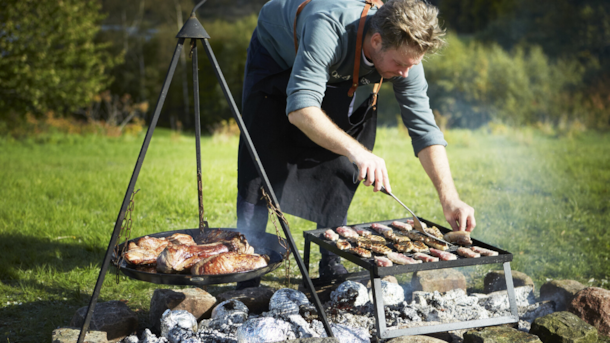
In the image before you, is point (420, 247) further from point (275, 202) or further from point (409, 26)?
point (409, 26)

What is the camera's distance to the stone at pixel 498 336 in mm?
1971

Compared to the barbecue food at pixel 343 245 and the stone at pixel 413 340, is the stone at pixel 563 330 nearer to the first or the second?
the stone at pixel 413 340

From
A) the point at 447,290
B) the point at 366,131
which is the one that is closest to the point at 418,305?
the point at 447,290

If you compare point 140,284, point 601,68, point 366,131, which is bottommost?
point 140,284

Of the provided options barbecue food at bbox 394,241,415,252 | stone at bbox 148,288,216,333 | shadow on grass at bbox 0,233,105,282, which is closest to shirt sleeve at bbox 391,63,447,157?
barbecue food at bbox 394,241,415,252

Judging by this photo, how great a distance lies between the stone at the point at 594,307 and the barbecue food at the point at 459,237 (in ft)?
2.39

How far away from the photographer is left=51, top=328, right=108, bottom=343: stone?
1.97 metres

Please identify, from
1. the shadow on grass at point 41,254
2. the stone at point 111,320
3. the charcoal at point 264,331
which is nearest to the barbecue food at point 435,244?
the charcoal at point 264,331

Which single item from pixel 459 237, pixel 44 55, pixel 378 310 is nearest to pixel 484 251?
pixel 459 237

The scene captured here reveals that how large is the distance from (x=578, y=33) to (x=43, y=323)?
19984 mm

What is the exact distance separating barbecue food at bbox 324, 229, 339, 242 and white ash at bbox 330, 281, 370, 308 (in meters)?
0.31

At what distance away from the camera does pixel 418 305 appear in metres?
2.45

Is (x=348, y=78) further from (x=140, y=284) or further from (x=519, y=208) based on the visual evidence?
(x=519, y=208)

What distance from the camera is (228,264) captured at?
1.89 meters
